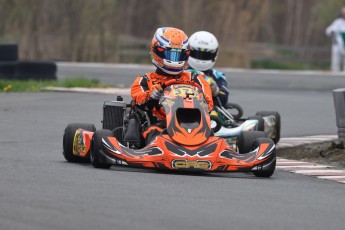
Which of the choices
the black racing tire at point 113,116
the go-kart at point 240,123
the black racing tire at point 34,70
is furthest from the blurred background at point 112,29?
the black racing tire at point 113,116

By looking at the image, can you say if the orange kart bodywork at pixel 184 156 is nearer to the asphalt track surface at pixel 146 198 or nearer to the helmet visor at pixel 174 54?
the asphalt track surface at pixel 146 198

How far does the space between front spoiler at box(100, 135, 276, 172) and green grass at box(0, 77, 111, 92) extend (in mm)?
9806

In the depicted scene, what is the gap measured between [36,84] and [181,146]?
1085 cm

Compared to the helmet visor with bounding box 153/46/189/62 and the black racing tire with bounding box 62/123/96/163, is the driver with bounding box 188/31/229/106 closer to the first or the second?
the helmet visor with bounding box 153/46/189/62

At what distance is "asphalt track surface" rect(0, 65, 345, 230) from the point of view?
276 inches

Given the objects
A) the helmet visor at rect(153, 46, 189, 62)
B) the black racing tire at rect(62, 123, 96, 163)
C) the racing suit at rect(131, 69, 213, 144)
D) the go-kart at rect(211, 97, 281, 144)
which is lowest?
the go-kart at rect(211, 97, 281, 144)

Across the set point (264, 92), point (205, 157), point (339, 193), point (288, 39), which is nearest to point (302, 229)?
point (339, 193)

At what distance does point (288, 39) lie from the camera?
39.1 m

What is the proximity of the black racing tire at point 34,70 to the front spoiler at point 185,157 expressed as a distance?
11361mm

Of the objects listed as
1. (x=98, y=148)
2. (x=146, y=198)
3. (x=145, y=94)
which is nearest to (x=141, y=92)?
(x=145, y=94)

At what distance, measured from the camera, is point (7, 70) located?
69.2ft

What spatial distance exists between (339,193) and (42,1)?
73.0 feet

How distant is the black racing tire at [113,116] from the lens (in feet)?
36.2

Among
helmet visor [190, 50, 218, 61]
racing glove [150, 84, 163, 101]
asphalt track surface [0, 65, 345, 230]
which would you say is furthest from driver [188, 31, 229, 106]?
racing glove [150, 84, 163, 101]
